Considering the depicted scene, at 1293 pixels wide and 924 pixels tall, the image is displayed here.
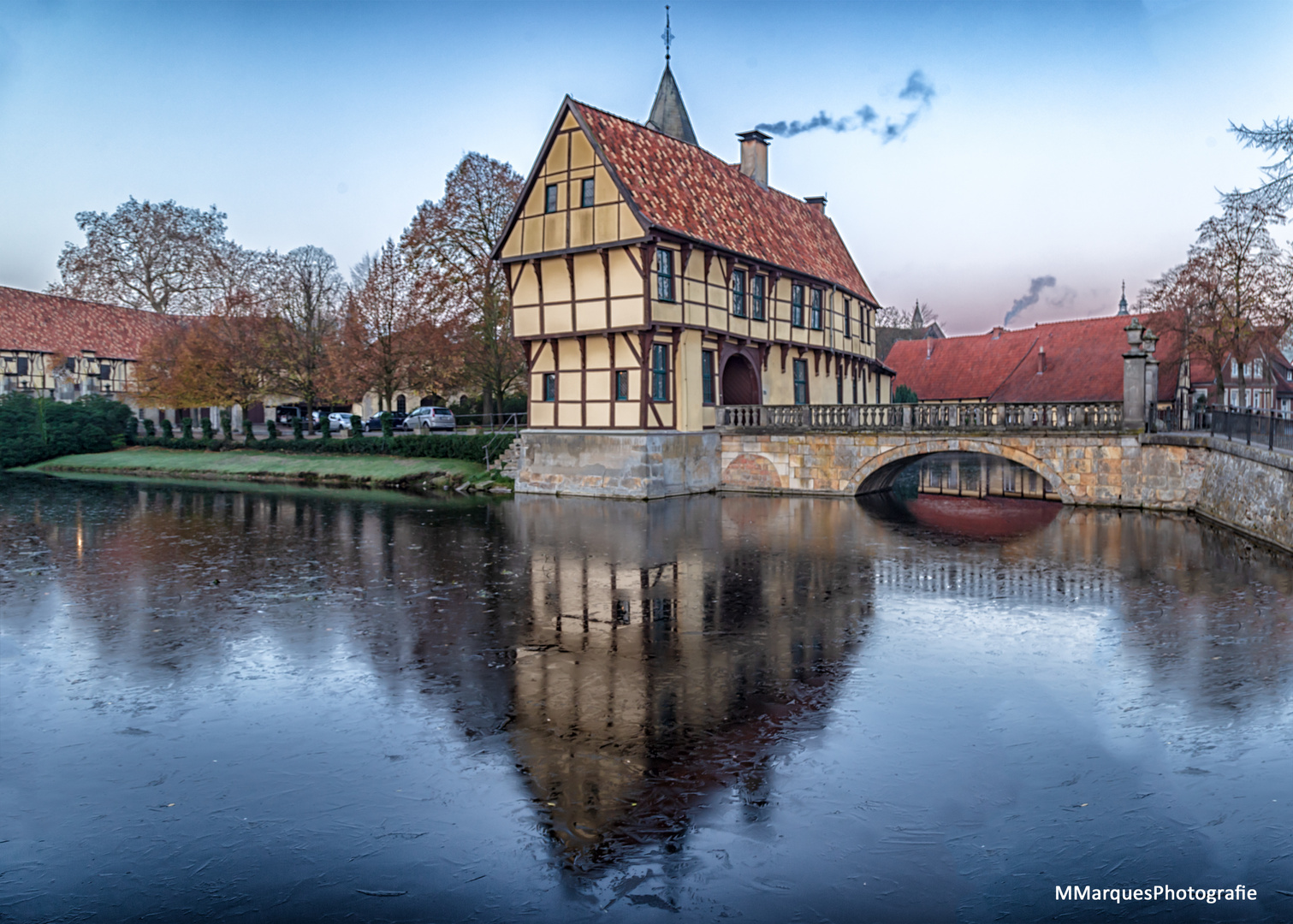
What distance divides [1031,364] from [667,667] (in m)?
47.2

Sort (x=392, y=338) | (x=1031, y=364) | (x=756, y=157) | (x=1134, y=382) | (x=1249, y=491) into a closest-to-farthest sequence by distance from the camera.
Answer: (x=1249, y=491), (x=1134, y=382), (x=756, y=157), (x=392, y=338), (x=1031, y=364)

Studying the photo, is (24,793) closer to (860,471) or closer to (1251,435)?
(1251,435)

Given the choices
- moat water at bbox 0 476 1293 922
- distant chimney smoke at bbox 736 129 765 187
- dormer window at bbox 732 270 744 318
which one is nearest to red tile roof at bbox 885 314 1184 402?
distant chimney smoke at bbox 736 129 765 187

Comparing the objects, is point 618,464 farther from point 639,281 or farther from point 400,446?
point 400,446

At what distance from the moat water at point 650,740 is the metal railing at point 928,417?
8.75m

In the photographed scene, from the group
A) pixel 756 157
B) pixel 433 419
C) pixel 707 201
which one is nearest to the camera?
pixel 707 201

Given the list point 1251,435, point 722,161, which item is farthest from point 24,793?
point 722,161

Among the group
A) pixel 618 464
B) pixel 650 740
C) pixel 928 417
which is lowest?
pixel 650 740

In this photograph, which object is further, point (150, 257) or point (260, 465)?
point (150, 257)

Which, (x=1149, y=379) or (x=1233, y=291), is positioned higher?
(x=1233, y=291)

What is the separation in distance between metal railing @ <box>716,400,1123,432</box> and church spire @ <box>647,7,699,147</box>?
14982 millimetres

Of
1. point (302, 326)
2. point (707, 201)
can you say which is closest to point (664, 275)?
point (707, 201)

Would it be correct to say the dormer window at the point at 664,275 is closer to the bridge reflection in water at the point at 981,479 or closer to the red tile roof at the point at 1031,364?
the bridge reflection in water at the point at 981,479

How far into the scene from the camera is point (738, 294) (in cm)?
3009
